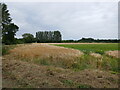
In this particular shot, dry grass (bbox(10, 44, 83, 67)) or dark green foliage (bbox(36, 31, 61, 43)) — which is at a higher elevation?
dark green foliage (bbox(36, 31, 61, 43))

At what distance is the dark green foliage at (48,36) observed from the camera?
129 feet

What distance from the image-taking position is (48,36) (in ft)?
139

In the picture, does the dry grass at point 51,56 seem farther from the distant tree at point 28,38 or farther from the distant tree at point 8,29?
the distant tree at point 28,38

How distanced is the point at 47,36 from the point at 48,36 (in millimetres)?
526

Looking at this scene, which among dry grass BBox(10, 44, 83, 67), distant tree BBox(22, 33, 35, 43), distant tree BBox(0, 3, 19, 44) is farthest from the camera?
distant tree BBox(22, 33, 35, 43)

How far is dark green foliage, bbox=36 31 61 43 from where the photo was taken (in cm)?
3928

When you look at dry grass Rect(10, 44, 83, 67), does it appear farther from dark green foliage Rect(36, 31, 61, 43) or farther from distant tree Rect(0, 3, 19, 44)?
dark green foliage Rect(36, 31, 61, 43)

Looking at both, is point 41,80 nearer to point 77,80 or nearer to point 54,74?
point 54,74

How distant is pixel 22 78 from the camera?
14.5 ft

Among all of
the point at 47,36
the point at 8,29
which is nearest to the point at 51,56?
the point at 8,29

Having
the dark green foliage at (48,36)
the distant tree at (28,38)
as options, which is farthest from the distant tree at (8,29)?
the dark green foliage at (48,36)

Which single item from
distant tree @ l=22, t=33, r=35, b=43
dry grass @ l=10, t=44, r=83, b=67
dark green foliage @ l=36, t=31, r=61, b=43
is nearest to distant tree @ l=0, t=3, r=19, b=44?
distant tree @ l=22, t=33, r=35, b=43

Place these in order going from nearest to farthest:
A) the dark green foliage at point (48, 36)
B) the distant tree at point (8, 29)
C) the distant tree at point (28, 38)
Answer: the distant tree at point (8, 29), the distant tree at point (28, 38), the dark green foliage at point (48, 36)

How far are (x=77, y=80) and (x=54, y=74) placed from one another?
0.79 m
